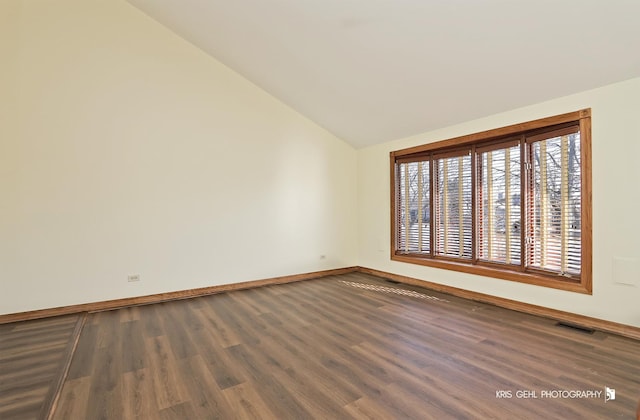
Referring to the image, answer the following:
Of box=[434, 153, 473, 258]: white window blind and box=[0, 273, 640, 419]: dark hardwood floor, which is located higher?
box=[434, 153, 473, 258]: white window blind

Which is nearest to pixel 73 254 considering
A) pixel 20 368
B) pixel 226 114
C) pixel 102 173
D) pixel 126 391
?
pixel 102 173

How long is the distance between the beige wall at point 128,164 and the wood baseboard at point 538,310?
2.16 metres

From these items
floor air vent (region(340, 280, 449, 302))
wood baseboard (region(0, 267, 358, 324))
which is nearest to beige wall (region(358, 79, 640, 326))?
floor air vent (region(340, 280, 449, 302))

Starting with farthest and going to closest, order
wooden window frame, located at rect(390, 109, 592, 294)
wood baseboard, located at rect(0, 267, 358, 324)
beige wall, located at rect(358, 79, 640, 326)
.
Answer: wood baseboard, located at rect(0, 267, 358, 324) < wooden window frame, located at rect(390, 109, 592, 294) < beige wall, located at rect(358, 79, 640, 326)

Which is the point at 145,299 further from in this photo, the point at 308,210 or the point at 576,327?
the point at 576,327

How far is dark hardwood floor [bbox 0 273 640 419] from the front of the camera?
1.78 m

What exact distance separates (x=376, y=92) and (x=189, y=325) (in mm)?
3586

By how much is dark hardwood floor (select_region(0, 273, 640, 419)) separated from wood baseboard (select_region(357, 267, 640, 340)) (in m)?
0.12

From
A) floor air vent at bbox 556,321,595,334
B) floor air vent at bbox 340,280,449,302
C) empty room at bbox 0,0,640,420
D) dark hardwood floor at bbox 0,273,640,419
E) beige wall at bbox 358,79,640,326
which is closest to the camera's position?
dark hardwood floor at bbox 0,273,640,419

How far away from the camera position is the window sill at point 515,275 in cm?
304

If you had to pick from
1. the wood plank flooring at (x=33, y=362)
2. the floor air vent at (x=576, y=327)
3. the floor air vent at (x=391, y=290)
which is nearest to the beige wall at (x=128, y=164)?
the wood plank flooring at (x=33, y=362)

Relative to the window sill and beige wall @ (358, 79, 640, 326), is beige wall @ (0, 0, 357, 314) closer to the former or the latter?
the window sill

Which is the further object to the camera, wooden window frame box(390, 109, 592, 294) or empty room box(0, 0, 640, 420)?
wooden window frame box(390, 109, 592, 294)

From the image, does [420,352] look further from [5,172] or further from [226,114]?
[5,172]
